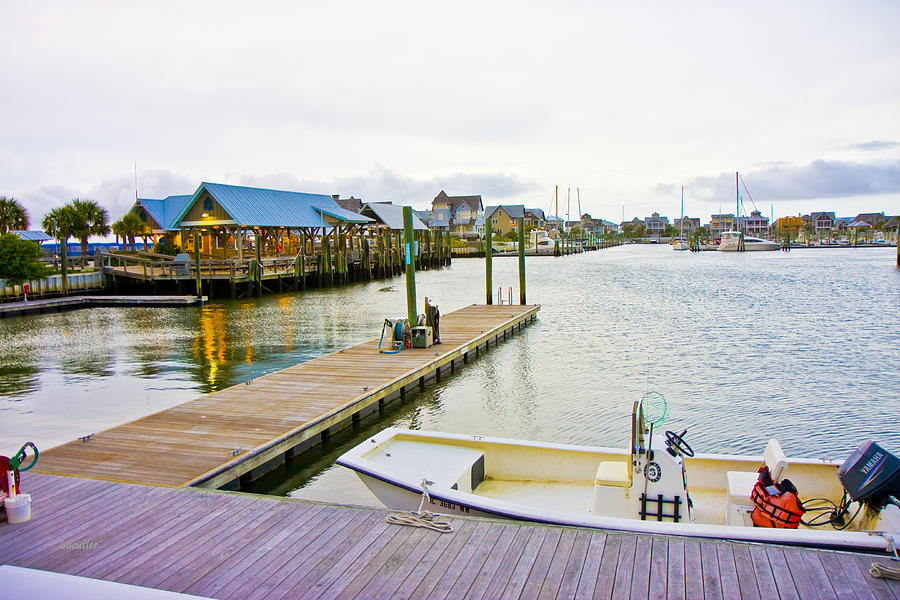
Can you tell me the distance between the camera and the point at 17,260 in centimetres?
3044

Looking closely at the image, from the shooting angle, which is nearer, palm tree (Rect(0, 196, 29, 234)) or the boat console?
the boat console

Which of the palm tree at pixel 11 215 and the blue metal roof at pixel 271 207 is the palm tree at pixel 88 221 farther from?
the blue metal roof at pixel 271 207

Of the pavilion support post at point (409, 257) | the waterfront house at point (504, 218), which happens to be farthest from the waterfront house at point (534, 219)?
the pavilion support post at point (409, 257)

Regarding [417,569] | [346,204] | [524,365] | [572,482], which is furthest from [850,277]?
[346,204]

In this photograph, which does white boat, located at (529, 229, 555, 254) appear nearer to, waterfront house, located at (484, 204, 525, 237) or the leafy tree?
waterfront house, located at (484, 204, 525, 237)

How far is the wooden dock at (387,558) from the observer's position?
4.10m

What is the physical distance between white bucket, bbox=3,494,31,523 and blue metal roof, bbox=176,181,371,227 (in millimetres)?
37100

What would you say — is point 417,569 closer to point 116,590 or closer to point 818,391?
point 116,590

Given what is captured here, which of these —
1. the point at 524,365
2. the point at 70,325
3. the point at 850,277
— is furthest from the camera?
the point at 850,277

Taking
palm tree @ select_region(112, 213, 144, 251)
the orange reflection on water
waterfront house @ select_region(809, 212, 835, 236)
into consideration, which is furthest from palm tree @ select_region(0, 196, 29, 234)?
waterfront house @ select_region(809, 212, 835, 236)

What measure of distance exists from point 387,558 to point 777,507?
10.5ft

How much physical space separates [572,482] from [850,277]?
5211 centimetres

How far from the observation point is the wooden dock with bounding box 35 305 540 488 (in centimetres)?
732

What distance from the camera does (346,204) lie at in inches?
3693
